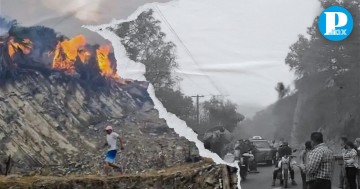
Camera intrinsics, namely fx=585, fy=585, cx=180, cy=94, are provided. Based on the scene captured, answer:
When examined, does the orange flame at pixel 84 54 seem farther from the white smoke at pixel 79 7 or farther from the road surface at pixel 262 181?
the road surface at pixel 262 181

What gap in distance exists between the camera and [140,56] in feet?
14.1

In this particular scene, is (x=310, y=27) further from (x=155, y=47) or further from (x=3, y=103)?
(x=3, y=103)

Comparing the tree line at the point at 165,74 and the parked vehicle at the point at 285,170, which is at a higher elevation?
the tree line at the point at 165,74

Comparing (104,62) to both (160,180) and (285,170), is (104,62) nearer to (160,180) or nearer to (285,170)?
(160,180)

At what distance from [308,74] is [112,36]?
147 cm

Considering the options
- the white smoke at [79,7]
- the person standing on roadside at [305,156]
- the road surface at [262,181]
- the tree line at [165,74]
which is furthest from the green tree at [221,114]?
the white smoke at [79,7]

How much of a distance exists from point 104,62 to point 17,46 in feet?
2.47

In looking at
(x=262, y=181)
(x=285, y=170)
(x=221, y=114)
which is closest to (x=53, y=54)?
(x=221, y=114)

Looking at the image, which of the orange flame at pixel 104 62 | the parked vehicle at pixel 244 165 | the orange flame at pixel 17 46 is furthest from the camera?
the orange flame at pixel 17 46

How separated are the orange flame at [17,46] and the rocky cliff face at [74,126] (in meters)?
0.19

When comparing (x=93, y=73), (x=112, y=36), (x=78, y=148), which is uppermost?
(x=112, y=36)

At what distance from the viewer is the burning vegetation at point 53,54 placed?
14.4ft

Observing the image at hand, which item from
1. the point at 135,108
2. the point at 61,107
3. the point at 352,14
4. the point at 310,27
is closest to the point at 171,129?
the point at 135,108

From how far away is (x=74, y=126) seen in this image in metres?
4.52
